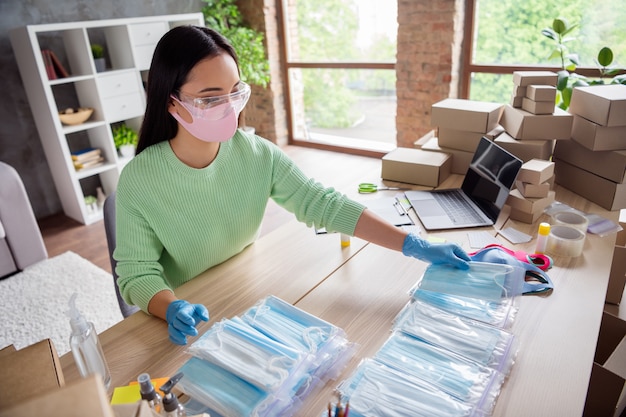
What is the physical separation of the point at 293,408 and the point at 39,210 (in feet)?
11.4

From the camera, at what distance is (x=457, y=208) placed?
1591mm

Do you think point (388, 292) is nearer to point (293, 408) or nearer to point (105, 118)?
point (293, 408)

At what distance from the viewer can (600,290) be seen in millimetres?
1104

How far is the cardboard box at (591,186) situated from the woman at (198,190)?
78 cm

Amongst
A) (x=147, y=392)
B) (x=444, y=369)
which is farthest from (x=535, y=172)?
(x=147, y=392)

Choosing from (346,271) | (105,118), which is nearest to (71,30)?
(105,118)

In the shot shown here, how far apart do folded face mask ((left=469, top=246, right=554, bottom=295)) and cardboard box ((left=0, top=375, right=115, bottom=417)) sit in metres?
0.98

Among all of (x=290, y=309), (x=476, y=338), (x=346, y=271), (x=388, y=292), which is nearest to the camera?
(x=476, y=338)

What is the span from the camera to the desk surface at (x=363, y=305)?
0.84m

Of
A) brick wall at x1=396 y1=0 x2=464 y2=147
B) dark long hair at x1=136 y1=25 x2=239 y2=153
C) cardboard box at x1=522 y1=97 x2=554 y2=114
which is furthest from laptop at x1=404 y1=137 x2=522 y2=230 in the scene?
brick wall at x1=396 y1=0 x2=464 y2=147

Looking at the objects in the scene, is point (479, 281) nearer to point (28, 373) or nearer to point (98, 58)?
point (28, 373)

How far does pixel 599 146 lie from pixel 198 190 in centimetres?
140

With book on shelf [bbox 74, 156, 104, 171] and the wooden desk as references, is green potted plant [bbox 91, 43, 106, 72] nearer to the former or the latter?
book on shelf [bbox 74, 156, 104, 171]

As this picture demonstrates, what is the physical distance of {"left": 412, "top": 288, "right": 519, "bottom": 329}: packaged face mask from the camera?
0.98 meters
